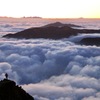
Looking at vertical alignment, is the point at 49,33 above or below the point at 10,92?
above

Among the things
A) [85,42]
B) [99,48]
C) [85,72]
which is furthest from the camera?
[85,42]

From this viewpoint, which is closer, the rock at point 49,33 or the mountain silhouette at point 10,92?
the mountain silhouette at point 10,92

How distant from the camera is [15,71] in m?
87.0

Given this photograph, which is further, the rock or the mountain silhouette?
the rock

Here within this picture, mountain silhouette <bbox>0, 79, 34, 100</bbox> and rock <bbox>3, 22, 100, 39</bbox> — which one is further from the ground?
rock <bbox>3, 22, 100, 39</bbox>

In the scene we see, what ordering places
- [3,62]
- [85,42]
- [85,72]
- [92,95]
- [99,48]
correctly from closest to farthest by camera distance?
[92,95] < [85,72] < [3,62] < [99,48] < [85,42]

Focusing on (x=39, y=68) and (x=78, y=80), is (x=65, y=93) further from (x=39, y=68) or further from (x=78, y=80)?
(x=39, y=68)

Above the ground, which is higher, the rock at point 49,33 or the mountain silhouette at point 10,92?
the rock at point 49,33

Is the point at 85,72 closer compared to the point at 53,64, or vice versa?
the point at 85,72

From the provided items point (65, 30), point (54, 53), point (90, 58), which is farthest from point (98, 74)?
point (65, 30)

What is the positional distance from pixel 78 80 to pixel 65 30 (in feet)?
149

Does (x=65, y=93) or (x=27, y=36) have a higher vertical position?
(x=27, y=36)

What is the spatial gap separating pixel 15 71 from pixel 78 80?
15701mm

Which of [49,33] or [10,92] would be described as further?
[49,33]
